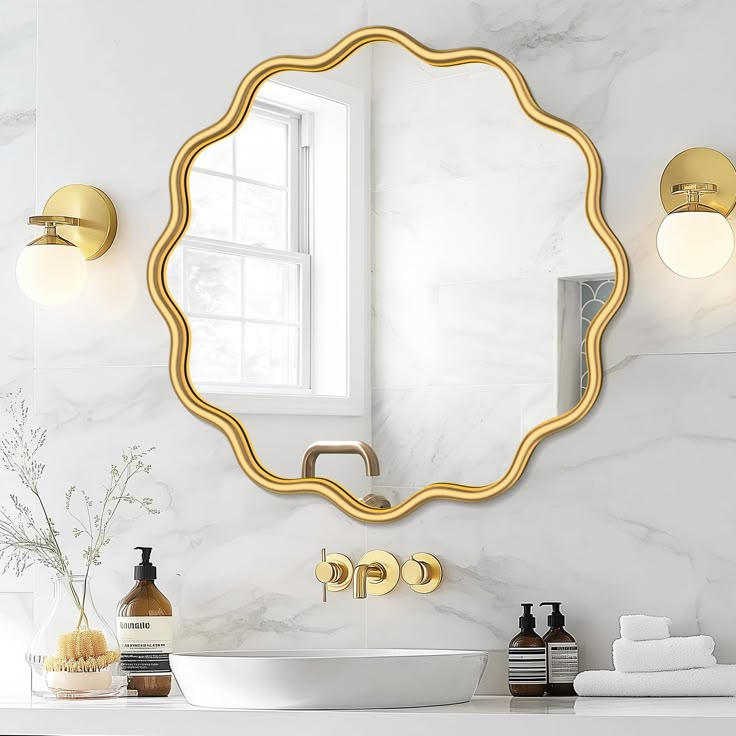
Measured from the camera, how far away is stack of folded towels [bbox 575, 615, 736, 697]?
5.76 feet

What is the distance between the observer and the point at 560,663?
6.12 feet

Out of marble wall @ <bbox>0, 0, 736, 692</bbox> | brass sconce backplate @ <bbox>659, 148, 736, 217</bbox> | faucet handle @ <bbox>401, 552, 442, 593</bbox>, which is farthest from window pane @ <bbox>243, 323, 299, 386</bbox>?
brass sconce backplate @ <bbox>659, 148, 736, 217</bbox>

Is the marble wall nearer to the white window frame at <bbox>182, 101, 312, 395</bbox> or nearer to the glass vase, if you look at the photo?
the white window frame at <bbox>182, 101, 312, 395</bbox>

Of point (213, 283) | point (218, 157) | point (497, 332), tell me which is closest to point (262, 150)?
point (218, 157)

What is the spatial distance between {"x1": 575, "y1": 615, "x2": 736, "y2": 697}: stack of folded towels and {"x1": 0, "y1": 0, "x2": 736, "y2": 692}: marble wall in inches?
3.5

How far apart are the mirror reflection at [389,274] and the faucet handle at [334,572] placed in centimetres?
12

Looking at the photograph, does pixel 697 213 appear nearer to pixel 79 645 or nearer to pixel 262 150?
pixel 262 150

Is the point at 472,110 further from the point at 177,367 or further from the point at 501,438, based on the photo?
the point at 177,367

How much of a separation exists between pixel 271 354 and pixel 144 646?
548mm

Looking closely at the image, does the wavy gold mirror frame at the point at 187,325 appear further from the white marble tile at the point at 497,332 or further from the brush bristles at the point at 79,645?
the brush bristles at the point at 79,645

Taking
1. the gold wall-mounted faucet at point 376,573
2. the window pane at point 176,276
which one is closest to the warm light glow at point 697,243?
the gold wall-mounted faucet at point 376,573

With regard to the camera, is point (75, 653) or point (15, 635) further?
point (15, 635)

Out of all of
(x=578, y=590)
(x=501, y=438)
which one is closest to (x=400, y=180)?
(x=501, y=438)

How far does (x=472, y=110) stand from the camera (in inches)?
80.4
